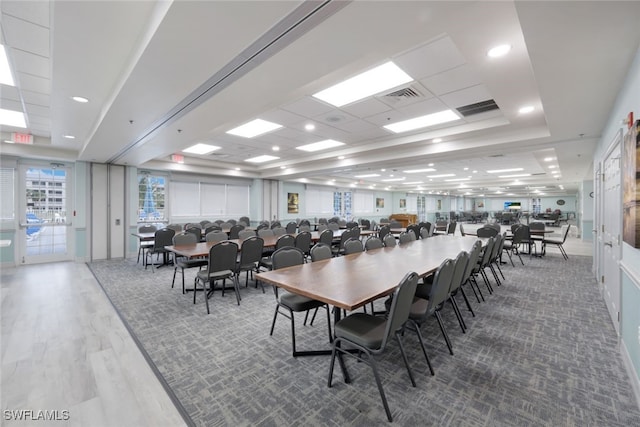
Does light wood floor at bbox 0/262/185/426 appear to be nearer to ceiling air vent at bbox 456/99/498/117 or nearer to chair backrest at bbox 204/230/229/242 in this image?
chair backrest at bbox 204/230/229/242

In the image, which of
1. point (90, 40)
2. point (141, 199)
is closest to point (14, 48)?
point (90, 40)

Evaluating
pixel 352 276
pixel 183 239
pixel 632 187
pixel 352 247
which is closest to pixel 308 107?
pixel 352 247

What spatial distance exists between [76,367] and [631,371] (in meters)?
4.69

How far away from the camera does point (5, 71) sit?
320 cm

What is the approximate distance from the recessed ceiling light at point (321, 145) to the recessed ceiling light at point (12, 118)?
522 centimetres

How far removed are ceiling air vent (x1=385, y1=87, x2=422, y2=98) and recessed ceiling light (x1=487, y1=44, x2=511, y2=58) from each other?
1072 mm

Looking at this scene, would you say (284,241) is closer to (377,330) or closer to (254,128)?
(254,128)

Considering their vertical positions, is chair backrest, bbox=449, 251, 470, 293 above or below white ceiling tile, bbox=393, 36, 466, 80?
below

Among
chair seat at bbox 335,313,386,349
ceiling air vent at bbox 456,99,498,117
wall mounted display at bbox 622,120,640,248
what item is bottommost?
chair seat at bbox 335,313,386,349

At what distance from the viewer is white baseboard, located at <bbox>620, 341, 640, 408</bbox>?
1.97m

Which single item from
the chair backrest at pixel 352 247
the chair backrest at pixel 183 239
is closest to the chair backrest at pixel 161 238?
the chair backrest at pixel 183 239

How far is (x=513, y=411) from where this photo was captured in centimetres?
184

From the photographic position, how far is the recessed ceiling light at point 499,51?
7.88 ft

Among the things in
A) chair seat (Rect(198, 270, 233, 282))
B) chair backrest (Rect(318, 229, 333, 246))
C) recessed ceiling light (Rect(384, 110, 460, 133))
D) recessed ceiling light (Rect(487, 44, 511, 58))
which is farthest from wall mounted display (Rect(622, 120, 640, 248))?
chair backrest (Rect(318, 229, 333, 246))
